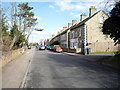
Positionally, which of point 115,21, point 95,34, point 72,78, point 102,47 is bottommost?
point 72,78

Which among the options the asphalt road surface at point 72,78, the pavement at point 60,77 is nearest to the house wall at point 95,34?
the pavement at point 60,77

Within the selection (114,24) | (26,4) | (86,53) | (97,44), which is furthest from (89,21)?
(114,24)

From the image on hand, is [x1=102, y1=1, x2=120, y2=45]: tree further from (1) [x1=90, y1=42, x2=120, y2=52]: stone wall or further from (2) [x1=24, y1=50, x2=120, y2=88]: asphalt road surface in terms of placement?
(1) [x1=90, y1=42, x2=120, y2=52]: stone wall

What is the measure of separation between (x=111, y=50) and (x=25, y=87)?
28.6 m

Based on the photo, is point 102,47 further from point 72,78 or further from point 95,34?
point 72,78

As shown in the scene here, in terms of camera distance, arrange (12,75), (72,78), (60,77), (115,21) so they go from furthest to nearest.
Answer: (115,21) → (12,75) → (60,77) → (72,78)

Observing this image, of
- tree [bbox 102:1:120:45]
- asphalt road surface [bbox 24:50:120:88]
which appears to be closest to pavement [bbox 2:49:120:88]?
asphalt road surface [bbox 24:50:120:88]

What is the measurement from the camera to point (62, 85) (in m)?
7.02

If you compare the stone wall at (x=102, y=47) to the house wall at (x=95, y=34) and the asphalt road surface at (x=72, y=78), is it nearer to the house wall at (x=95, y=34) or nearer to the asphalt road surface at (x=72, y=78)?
the house wall at (x=95, y=34)

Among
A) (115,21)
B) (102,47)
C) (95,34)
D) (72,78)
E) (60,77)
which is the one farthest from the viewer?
(95,34)

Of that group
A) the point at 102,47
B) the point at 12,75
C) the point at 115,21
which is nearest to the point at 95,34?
the point at 102,47

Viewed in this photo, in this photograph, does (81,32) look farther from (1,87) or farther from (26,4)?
(1,87)

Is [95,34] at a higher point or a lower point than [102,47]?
higher

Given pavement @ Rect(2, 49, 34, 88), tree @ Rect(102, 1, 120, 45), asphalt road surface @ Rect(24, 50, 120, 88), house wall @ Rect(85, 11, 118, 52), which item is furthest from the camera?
house wall @ Rect(85, 11, 118, 52)
